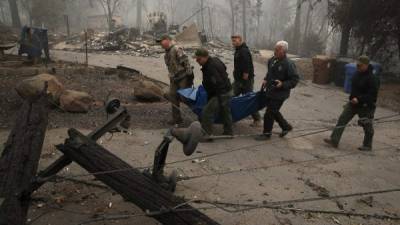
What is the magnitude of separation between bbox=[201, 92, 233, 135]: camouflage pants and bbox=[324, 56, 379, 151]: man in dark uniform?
201 centimetres

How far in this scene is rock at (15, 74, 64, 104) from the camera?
846 centimetres

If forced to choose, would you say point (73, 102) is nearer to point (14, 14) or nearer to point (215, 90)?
point (215, 90)

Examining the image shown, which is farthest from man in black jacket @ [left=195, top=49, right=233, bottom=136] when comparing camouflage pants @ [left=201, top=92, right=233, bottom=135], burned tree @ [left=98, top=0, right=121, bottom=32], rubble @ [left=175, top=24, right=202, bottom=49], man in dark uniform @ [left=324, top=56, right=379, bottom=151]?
burned tree @ [left=98, top=0, right=121, bottom=32]

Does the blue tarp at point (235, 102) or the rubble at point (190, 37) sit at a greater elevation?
the rubble at point (190, 37)

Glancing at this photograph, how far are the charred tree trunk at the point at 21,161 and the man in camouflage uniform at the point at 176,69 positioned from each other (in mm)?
4079

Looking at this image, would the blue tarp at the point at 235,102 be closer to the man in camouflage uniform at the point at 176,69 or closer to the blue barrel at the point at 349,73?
the man in camouflage uniform at the point at 176,69

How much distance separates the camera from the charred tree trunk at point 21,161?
3.05 metres

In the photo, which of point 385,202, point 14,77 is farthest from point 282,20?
point 385,202

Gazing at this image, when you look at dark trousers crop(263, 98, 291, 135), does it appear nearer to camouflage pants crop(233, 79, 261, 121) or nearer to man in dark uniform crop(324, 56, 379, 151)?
camouflage pants crop(233, 79, 261, 121)

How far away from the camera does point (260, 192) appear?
550 cm

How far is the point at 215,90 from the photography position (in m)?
7.28

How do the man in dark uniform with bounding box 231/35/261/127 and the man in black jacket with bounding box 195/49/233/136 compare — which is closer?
the man in black jacket with bounding box 195/49/233/136

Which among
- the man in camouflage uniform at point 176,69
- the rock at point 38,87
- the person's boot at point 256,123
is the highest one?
the man in camouflage uniform at point 176,69

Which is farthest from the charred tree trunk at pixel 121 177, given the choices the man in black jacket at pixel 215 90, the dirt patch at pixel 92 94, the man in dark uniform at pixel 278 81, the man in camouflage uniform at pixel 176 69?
the man in camouflage uniform at pixel 176 69
